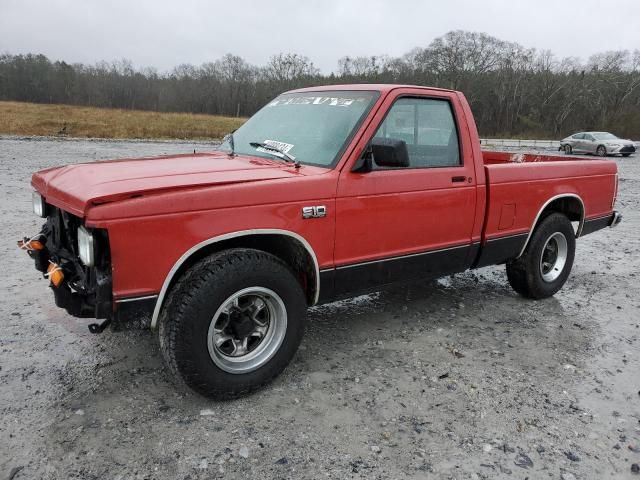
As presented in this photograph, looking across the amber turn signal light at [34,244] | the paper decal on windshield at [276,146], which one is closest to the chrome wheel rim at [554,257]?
the paper decal on windshield at [276,146]

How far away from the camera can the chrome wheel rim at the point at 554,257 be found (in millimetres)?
5176

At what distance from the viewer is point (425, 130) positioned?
4.04 meters

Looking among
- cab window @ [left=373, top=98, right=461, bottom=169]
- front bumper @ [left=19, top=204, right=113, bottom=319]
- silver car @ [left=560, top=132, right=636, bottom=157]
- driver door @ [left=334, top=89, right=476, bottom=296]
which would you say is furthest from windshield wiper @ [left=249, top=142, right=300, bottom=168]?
silver car @ [left=560, top=132, right=636, bottom=157]

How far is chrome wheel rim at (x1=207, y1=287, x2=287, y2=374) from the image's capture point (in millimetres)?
3119

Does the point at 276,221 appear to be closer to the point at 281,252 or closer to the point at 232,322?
the point at 281,252

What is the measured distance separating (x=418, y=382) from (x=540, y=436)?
826mm

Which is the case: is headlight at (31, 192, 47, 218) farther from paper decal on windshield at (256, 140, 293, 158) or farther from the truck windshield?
paper decal on windshield at (256, 140, 293, 158)

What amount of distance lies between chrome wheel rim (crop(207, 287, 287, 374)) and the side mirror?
1159 mm

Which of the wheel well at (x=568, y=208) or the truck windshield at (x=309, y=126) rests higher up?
the truck windshield at (x=309, y=126)

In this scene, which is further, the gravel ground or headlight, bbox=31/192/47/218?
headlight, bbox=31/192/47/218

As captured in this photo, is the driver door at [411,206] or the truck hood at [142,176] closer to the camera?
the truck hood at [142,176]

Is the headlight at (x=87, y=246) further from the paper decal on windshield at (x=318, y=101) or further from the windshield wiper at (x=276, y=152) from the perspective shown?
the paper decal on windshield at (x=318, y=101)

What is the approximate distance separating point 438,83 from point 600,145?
36.7 metres

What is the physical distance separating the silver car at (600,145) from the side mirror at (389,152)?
93.2ft
